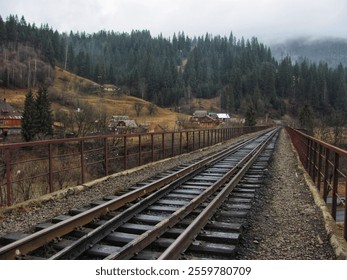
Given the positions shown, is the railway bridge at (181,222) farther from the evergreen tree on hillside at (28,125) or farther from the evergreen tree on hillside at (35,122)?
the evergreen tree on hillside at (28,125)

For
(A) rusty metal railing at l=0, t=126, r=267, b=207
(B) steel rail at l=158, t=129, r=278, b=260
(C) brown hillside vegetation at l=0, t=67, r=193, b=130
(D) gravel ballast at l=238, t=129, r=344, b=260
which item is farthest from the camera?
(C) brown hillside vegetation at l=0, t=67, r=193, b=130

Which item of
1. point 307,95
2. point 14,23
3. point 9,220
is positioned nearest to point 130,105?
point 14,23

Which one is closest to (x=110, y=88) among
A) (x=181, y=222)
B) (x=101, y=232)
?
(x=181, y=222)

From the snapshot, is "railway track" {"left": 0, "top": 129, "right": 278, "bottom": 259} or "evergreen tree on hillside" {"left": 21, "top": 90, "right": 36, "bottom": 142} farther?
"evergreen tree on hillside" {"left": 21, "top": 90, "right": 36, "bottom": 142}

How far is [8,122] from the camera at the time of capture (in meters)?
73.3

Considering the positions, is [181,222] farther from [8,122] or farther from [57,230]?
[8,122]

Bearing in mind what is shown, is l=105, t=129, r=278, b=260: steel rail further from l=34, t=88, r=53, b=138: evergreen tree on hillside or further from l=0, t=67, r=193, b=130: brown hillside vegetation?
l=0, t=67, r=193, b=130: brown hillside vegetation

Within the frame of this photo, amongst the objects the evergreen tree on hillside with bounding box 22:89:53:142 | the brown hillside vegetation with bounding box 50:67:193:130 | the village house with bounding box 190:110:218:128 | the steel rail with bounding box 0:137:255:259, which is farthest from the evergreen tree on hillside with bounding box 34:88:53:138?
the steel rail with bounding box 0:137:255:259

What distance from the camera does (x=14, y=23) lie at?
149375 mm

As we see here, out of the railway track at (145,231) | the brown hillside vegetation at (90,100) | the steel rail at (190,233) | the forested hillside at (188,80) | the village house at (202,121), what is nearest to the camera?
the steel rail at (190,233)

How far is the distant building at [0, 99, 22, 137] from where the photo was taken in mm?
69812

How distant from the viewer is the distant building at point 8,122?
6981 cm

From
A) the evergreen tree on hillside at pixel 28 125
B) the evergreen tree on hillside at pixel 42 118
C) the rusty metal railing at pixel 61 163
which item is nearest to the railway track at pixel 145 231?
the rusty metal railing at pixel 61 163

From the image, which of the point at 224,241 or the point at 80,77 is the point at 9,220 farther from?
the point at 80,77
